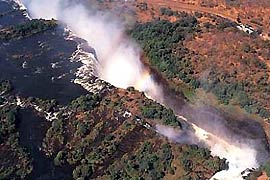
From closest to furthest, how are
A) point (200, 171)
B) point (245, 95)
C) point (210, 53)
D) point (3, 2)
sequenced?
point (200, 171)
point (245, 95)
point (210, 53)
point (3, 2)

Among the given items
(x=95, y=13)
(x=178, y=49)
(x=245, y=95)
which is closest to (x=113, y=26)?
(x=95, y=13)

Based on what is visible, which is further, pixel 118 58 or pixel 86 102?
pixel 118 58

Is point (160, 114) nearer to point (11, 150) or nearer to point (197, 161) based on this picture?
point (197, 161)

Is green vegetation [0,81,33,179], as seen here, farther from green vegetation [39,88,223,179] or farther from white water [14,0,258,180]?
white water [14,0,258,180]

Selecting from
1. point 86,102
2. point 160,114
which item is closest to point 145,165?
point 160,114

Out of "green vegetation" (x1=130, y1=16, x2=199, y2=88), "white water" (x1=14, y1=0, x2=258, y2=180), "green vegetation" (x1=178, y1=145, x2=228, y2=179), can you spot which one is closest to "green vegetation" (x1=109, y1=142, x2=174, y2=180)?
"green vegetation" (x1=178, y1=145, x2=228, y2=179)

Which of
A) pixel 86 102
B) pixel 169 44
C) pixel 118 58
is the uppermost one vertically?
pixel 169 44

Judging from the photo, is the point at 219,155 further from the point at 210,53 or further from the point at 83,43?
the point at 83,43
